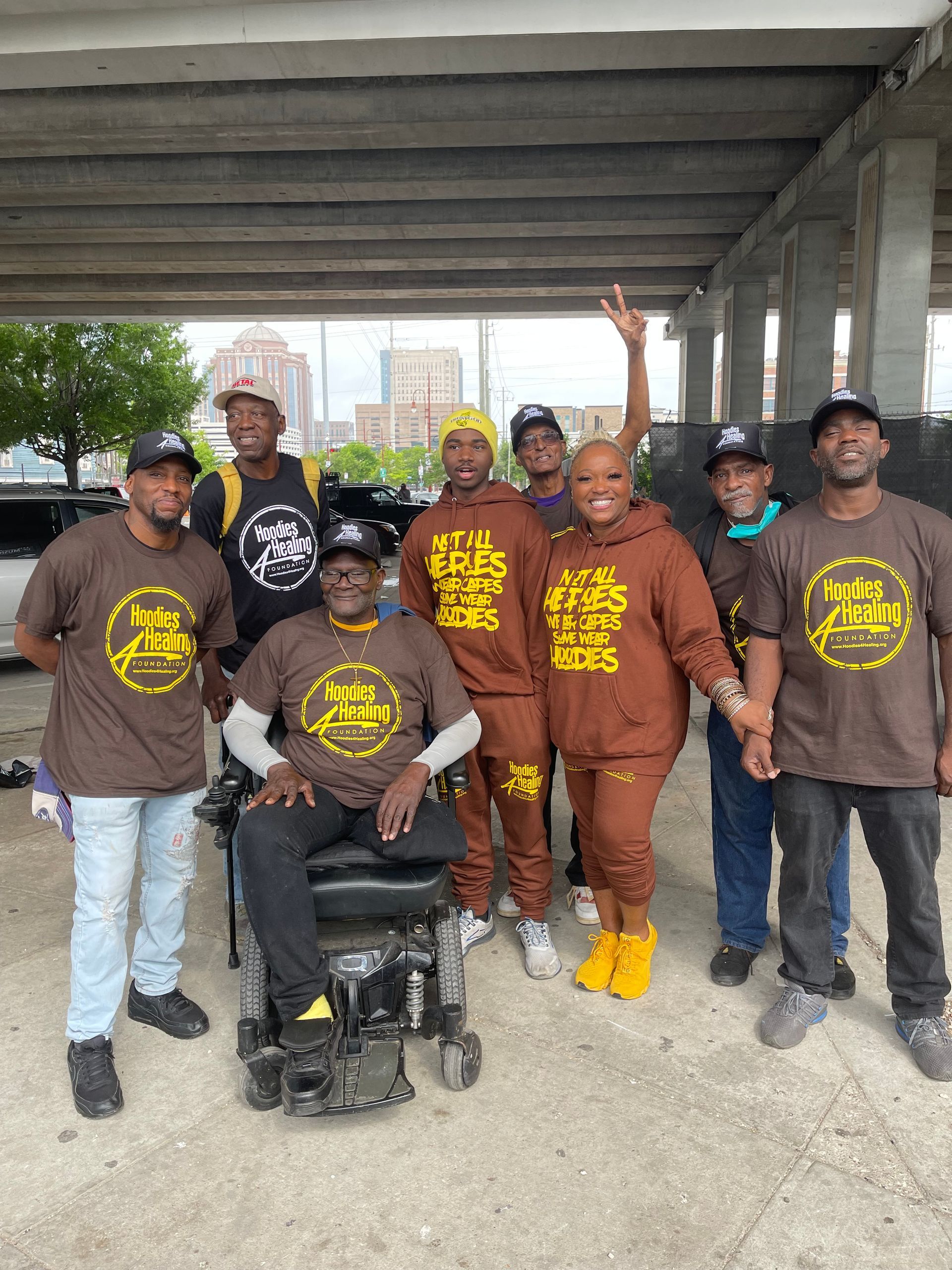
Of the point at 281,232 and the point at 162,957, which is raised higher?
the point at 281,232

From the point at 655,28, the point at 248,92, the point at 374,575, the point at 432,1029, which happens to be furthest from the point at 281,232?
the point at 432,1029

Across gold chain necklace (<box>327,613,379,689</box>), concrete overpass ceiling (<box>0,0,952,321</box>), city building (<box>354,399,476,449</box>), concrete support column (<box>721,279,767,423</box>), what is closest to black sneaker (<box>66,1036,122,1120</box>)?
gold chain necklace (<box>327,613,379,689</box>)

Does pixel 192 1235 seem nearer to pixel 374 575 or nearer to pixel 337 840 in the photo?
pixel 337 840

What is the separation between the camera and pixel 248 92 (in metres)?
9.52

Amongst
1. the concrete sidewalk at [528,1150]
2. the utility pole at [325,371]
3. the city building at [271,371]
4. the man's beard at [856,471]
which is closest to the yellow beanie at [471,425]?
the man's beard at [856,471]

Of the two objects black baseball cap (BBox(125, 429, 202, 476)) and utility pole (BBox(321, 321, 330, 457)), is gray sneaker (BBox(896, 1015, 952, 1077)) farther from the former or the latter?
utility pole (BBox(321, 321, 330, 457))

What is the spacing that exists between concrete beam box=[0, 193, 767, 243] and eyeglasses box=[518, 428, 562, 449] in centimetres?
1071

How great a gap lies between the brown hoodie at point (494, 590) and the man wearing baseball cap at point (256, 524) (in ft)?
1.58

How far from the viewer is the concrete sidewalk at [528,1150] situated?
2.18 m

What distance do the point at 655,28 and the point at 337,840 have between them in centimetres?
786

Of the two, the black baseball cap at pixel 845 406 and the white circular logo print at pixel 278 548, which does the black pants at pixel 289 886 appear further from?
the black baseball cap at pixel 845 406

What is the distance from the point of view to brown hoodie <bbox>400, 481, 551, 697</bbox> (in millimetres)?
3539

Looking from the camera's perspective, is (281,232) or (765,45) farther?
(281,232)

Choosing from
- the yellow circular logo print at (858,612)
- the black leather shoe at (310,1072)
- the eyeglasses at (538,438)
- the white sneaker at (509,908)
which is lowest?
the white sneaker at (509,908)
